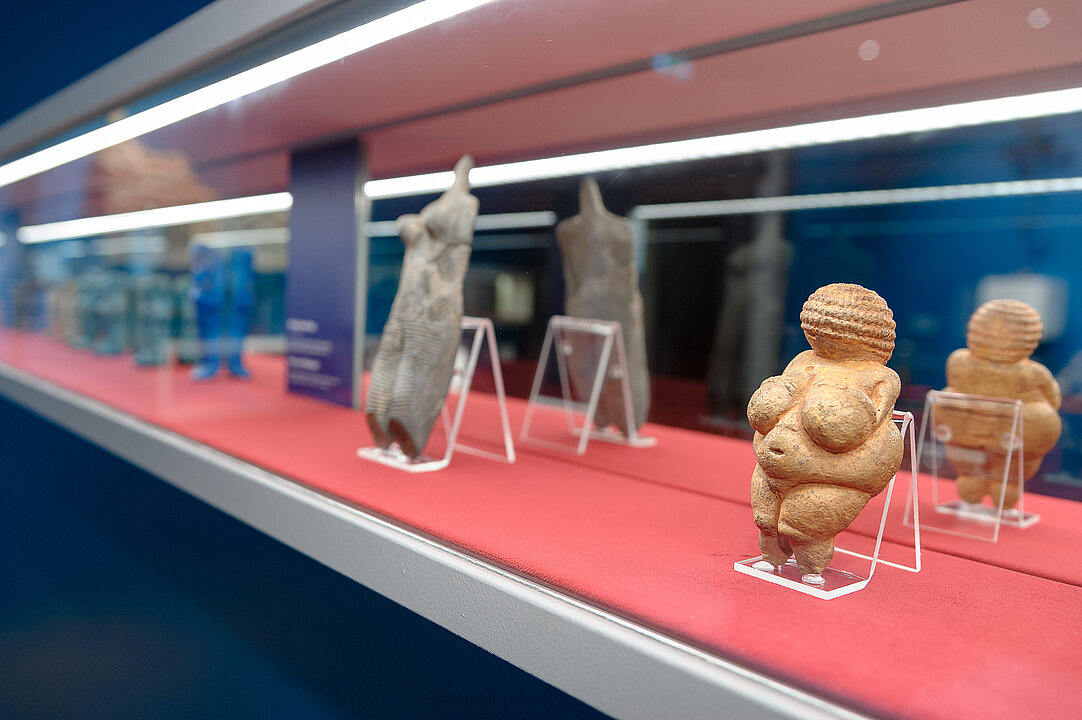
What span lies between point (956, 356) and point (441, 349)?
5.27 feet

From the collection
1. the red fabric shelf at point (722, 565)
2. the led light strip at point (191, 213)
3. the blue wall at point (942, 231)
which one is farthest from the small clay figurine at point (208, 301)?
the blue wall at point (942, 231)

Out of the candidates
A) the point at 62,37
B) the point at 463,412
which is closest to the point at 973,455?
the point at 463,412

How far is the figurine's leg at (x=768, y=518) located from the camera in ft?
5.70

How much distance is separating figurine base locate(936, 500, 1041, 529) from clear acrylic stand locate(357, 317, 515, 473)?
1.43 meters

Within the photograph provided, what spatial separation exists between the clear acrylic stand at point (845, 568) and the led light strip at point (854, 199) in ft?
3.80

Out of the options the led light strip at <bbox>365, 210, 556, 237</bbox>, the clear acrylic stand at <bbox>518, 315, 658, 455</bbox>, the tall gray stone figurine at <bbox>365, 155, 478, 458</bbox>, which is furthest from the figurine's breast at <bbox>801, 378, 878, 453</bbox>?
the clear acrylic stand at <bbox>518, 315, 658, 455</bbox>

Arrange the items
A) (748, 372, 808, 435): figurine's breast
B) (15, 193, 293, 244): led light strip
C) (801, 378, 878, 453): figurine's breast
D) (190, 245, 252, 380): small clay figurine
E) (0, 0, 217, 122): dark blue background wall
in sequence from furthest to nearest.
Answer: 1. (190, 245, 252, 380): small clay figurine
2. (15, 193, 293, 244): led light strip
3. (0, 0, 217, 122): dark blue background wall
4. (748, 372, 808, 435): figurine's breast
5. (801, 378, 878, 453): figurine's breast

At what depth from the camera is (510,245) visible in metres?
2.70

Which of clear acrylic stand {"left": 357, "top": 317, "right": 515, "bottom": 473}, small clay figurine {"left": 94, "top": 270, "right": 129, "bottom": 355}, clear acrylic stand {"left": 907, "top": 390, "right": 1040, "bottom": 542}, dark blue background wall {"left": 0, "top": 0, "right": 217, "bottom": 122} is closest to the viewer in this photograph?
clear acrylic stand {"left": 907, "top": 390, "right": 1040, "bottom": 542}

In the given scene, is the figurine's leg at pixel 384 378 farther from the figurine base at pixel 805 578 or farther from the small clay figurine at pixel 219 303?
the small clay figurine at pixel 219 303

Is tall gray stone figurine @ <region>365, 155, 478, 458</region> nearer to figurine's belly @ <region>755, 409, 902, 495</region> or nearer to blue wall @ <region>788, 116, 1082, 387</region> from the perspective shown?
blue wall @ <region>788, 116, 1082, 387</region>

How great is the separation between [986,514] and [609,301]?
59.6 inches

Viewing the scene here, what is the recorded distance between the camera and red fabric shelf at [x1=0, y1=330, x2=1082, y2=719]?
137 cm

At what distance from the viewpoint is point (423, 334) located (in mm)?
2898
